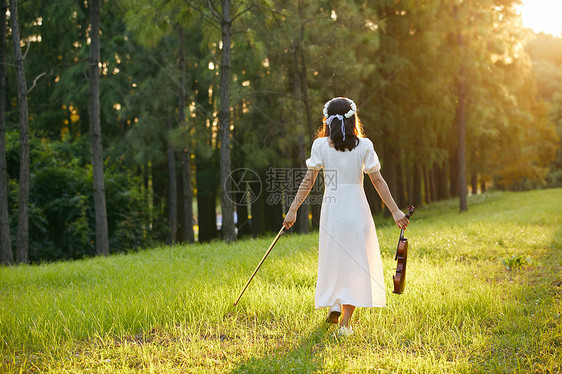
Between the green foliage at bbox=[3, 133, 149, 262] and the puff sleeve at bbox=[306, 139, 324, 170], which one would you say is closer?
the puff sleeve at bbox=[306, 139, 324, 170]

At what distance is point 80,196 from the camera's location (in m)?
13.5

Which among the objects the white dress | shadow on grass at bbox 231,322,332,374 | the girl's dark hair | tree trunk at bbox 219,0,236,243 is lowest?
shadow on grass at bbox 231,322,332,374

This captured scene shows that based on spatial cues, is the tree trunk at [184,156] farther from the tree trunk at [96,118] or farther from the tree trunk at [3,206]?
the tree trunk at [3,206]

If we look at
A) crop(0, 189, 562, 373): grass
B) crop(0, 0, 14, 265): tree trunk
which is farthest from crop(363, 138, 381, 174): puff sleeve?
crop(0, 0, 14, 265): tree trunk

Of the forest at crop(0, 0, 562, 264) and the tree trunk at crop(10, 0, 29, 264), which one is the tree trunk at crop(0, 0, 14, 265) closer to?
the forest at crop(0, 0, 562, 264)

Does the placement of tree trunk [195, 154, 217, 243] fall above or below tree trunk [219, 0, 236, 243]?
below

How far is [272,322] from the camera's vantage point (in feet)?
14.6

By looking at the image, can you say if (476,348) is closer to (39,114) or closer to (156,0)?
(156,0)

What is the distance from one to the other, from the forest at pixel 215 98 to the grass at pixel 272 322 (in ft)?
16.9

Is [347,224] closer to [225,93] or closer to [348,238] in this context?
[348,238]

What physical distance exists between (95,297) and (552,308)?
4.62 m

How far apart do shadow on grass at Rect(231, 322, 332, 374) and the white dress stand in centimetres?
48

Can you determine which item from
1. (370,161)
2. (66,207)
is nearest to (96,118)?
(66,207)

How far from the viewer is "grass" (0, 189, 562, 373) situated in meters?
3.47
